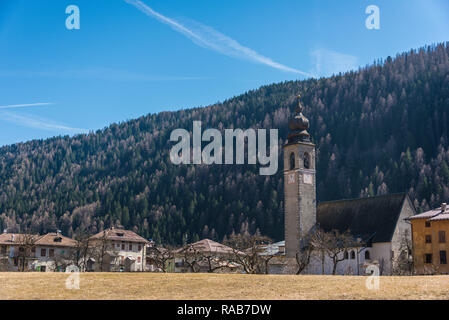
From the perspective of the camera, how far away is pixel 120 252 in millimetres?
112062

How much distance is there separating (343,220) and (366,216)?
14.5 ft

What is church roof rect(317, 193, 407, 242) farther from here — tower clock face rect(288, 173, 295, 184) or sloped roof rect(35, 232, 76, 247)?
sloped roof rect(35, 232, 76, 247)

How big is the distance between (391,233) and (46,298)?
59278 mm

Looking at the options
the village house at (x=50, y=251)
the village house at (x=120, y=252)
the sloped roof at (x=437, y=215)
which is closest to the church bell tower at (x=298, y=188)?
the sloped roof at (x=437, y=215)

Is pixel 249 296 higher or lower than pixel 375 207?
lower

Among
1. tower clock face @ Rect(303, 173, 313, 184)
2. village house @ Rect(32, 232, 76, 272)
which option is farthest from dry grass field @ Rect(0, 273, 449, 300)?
village house @ Rect(32, 232, 76, 272)

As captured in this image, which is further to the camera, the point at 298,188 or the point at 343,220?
the point at 343,220

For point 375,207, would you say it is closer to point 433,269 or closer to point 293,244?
point 293,244

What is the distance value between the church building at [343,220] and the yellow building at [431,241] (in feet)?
14.5

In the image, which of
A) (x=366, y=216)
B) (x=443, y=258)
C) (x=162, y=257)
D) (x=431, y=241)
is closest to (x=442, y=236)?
(x=431, y=241)

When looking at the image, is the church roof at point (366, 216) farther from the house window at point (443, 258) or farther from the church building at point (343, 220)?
the house window at point (443, 258)

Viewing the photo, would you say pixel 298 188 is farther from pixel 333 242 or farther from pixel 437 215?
pixel 437 215
